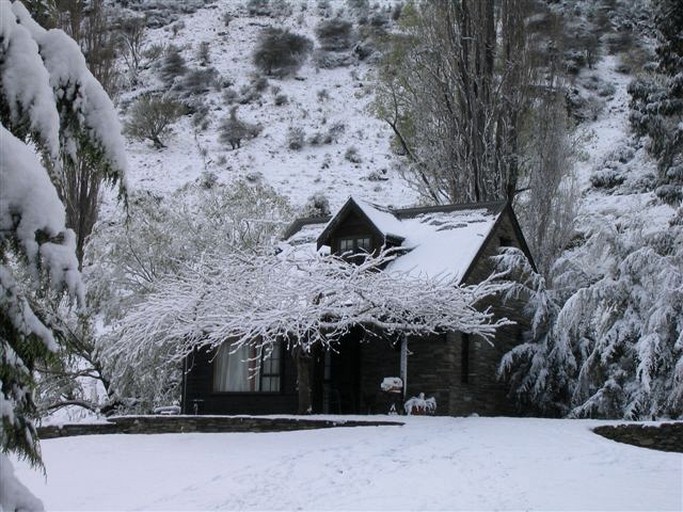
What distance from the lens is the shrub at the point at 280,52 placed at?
52.2 m

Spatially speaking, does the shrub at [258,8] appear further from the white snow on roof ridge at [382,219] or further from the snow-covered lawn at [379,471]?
the snow-covered lawn at [379,471]

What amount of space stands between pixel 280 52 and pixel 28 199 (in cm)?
4981

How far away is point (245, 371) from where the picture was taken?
18.2m

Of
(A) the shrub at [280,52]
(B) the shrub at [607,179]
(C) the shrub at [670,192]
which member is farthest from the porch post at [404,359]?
(A) the shrub at [280,52]

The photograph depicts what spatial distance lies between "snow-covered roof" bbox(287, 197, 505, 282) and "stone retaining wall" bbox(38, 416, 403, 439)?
4208 millimetres

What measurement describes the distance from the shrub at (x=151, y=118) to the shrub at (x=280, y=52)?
11.1 meters

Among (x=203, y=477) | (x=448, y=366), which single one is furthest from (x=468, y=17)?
(x=203, y=477)

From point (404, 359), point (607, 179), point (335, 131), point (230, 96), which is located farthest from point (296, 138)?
point (404, 359)

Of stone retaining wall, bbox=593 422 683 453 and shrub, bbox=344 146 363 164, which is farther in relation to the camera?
shrub, bbox=344 146 363 164

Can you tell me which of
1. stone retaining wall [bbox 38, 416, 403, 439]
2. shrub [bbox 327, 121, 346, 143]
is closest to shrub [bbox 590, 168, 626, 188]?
shrub [bbox 327, 121, 346, 143]

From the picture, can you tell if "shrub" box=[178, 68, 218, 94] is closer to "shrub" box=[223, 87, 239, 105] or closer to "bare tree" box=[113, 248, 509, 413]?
"shrub" box=[223, 87, 239, 105]

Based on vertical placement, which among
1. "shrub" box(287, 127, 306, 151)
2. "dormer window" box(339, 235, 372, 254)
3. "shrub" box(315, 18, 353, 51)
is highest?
"shrub" box(315, 18, 353, 51)

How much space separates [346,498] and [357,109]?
39106 mm

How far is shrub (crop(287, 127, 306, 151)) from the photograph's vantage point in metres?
43.5
